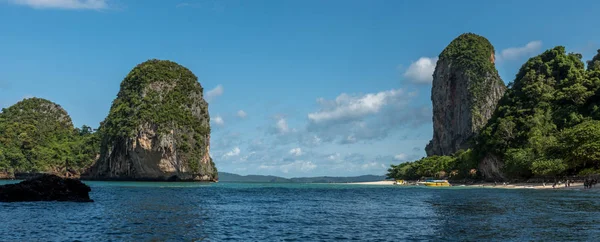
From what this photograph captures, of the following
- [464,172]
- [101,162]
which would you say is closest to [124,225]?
[464,172]

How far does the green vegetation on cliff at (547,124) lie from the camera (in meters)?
81.5

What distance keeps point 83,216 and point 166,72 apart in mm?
149525

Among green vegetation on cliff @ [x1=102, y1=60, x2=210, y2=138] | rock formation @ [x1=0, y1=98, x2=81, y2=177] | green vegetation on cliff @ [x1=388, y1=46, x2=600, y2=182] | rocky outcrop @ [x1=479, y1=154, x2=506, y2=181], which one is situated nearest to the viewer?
green vegetation on cliff @ [x1=388, y1=46, x2=600, y2=182]

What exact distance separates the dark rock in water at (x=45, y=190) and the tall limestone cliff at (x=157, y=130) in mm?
103436

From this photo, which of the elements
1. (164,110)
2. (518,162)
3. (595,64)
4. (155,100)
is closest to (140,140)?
(164,110)

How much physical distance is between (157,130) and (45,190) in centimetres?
10803

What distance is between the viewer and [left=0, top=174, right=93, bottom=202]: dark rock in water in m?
48.5

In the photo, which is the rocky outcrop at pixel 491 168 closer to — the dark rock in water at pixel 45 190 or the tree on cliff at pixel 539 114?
the tree on cliff at pixel 539 114

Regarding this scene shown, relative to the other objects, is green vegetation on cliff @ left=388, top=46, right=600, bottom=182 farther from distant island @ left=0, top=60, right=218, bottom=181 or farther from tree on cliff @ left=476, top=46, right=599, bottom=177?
distant island @ left=0, top=60, right=218, bottom=181

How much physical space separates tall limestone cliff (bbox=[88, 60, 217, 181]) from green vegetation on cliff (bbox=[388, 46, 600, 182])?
8596 centimetres

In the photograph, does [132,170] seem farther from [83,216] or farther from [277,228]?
[277,228]

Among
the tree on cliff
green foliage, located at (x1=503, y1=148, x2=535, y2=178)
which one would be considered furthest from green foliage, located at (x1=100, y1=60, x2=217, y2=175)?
green foliage, located at (x1=503, y1=148, x2=535, y2=178)

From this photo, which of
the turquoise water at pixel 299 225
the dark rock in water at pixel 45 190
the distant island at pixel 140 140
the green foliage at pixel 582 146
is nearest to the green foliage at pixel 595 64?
the green foliage at pixel 582 146

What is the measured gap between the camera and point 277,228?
98.0 ft
